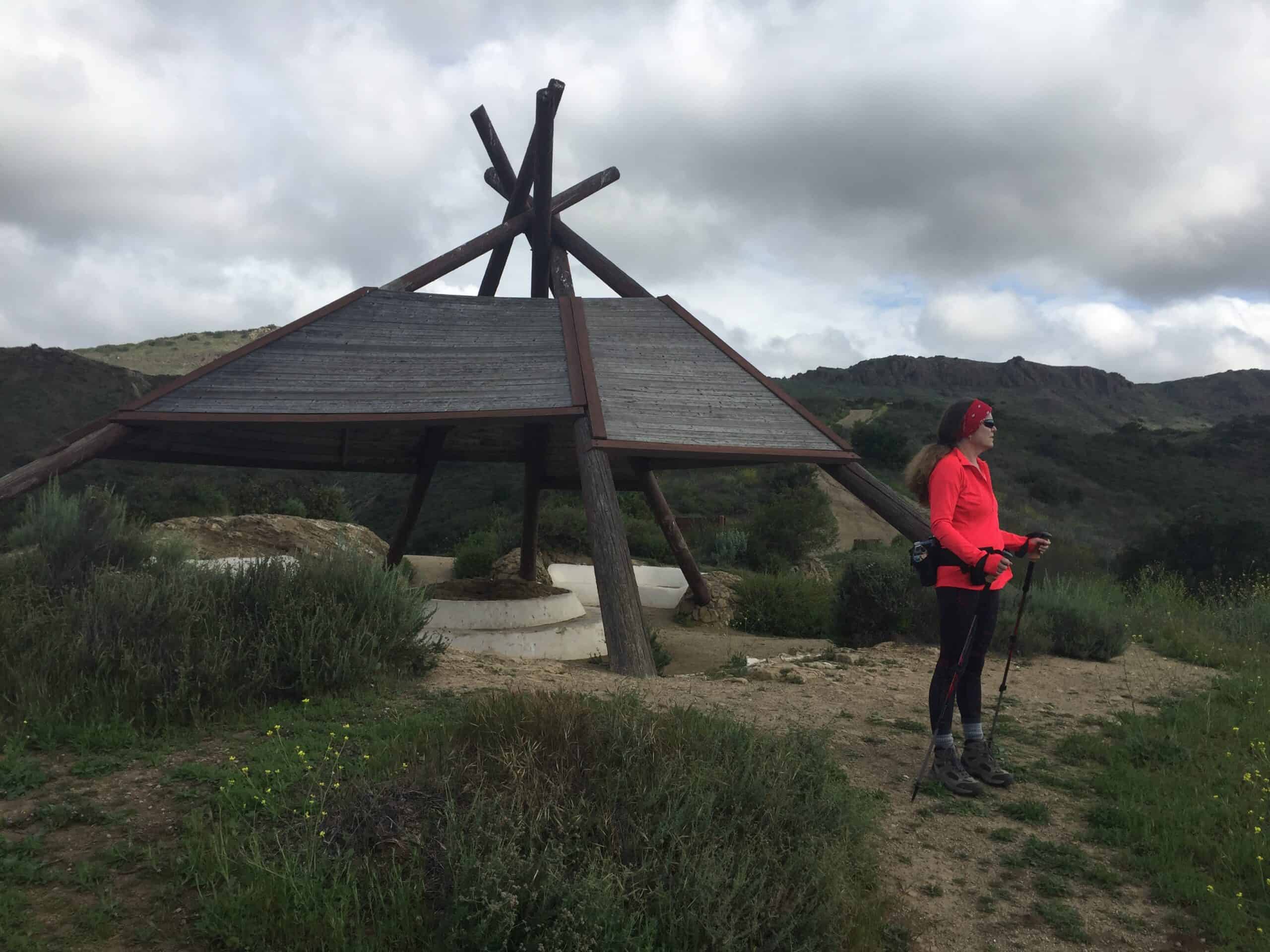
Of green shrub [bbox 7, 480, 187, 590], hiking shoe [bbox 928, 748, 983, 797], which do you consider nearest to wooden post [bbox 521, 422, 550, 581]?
green shrub [bbox 7, 480, 187, 590]

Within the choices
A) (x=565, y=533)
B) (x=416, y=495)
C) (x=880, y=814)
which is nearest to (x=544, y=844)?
(x=880, y=814)

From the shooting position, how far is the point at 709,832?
2.94 meters

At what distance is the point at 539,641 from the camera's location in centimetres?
937

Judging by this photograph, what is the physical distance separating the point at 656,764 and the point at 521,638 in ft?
20.6

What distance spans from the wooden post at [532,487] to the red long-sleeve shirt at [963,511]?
6.80 m

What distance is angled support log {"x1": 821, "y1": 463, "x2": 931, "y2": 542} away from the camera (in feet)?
24.6

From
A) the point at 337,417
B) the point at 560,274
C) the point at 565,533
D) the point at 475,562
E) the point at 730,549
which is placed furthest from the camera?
the point at 730,549

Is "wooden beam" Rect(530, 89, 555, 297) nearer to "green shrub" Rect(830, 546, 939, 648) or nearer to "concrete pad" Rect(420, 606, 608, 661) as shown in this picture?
"concrete pad" Rect(420, 606, 608, 661)

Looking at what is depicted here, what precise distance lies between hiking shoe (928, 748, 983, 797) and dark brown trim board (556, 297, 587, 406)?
420cm

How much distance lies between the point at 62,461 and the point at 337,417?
204 cm

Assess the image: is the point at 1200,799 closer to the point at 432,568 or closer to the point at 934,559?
the point at 934,559

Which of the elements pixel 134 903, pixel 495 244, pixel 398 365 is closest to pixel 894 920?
pixel 134 903

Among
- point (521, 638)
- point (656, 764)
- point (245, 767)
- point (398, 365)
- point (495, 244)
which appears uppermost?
point (495, 244)

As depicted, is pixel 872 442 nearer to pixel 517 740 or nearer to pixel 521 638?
pixel 521 638
